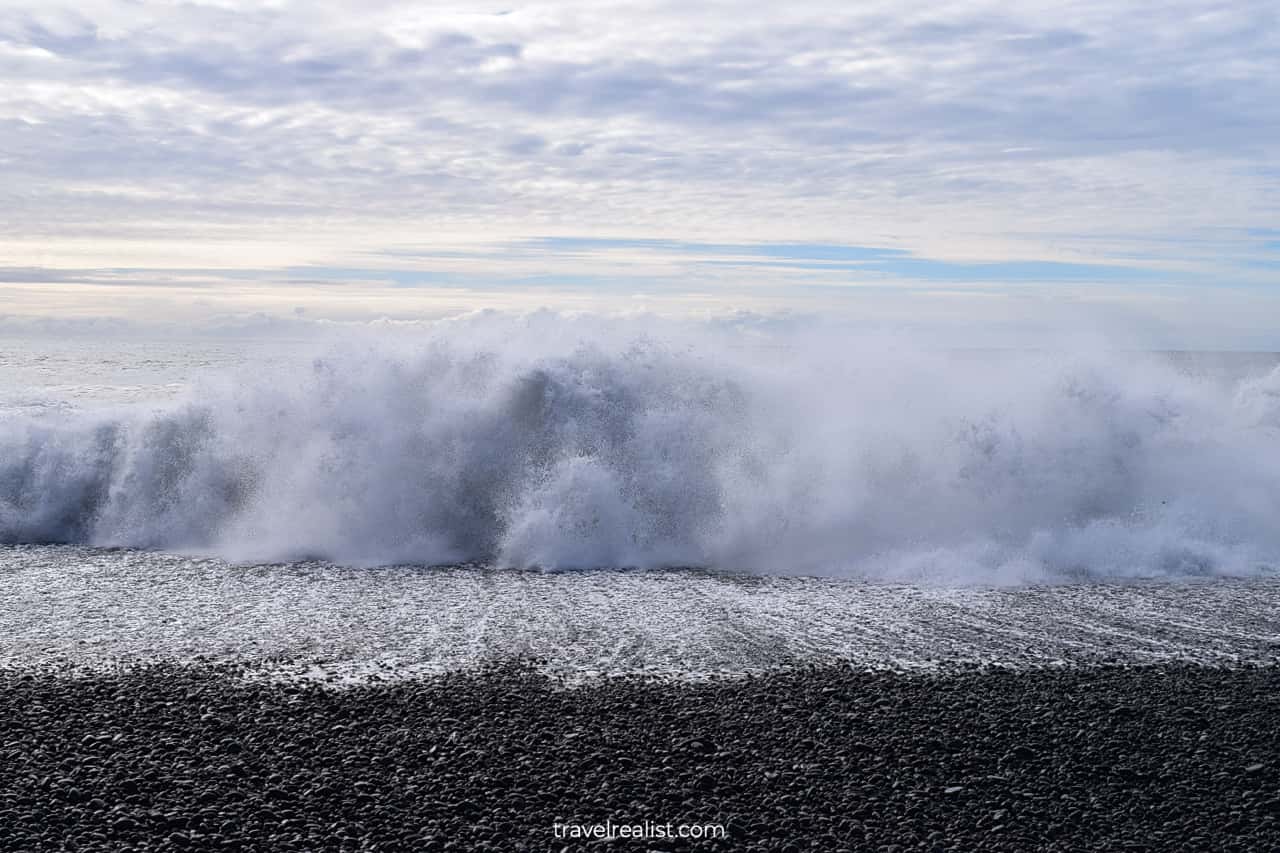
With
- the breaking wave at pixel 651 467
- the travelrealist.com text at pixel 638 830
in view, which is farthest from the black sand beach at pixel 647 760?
the breaking wave at pixel 651 467

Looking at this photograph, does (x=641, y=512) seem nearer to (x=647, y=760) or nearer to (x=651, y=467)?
(x=651, y=467)

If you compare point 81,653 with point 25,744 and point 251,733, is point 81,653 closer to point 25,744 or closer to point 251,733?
point 25,744

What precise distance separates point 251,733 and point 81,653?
10.2 ft

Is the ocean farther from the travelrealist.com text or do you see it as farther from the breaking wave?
the travelrealist.com text

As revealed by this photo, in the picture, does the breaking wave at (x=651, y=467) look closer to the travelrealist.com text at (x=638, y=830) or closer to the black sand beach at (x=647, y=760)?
the black sand beach at (x=647, y=760)

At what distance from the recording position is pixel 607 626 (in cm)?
1067

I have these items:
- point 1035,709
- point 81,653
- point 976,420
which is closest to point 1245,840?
point 1035,709

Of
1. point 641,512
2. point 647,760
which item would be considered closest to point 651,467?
point 641,512

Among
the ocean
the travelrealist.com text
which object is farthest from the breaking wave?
the travelrealist.com text

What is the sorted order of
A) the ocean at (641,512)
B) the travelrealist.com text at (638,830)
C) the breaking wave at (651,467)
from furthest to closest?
the breaking wave at (651,467) < the ocean at (641,512) < the travelrealist.com text at (638,830)

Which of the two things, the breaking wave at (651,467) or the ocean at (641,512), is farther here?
the breaking wave at (651,467)

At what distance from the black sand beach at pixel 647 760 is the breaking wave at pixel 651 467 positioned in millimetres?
5353

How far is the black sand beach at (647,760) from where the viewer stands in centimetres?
602

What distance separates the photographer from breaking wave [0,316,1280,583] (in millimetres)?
14547
